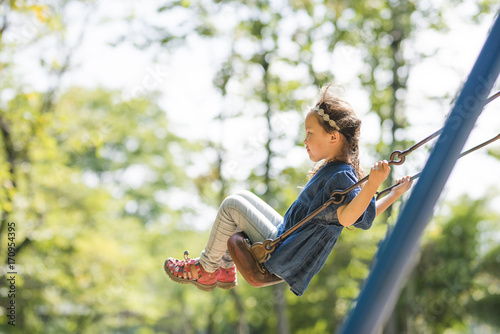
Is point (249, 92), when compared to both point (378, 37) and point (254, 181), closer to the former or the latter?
point (254, 181)

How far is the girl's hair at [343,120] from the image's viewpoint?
2479mm

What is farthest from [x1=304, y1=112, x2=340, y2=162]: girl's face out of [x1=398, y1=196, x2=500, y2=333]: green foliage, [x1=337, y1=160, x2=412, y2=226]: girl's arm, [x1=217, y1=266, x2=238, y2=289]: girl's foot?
[x1=398, y1=196, x2=500, y2=333]: green foliage

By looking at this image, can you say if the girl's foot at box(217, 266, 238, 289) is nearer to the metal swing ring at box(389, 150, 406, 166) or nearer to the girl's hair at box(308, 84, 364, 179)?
the girl's hair at box(308, 84, 364, 179)

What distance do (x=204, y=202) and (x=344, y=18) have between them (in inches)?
178

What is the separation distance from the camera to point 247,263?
8.36 feet

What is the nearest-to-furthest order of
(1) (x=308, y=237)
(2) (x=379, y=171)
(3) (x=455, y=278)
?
1. (2) (x=379, y=171)
2. (1) (x=308, y=237)
3. (3) (x=455, y=278)

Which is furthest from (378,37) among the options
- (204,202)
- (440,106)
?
(204,202)

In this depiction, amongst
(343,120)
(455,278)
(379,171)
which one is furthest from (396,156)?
(455,278)

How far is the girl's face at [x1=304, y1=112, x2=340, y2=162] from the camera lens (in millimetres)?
2492

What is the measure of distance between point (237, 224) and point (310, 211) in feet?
1.43

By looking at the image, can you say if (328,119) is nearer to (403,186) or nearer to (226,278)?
(403,186)

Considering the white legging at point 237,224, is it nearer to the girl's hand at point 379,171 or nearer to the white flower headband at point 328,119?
the white flower headband at point 328,119

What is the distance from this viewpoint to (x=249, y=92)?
33.3ft

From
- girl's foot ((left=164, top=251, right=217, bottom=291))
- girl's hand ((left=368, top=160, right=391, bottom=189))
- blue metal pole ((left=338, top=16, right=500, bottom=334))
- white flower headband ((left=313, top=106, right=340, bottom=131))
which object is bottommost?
girl's foot ((left=164, top=251, right=217, bottom=291))
